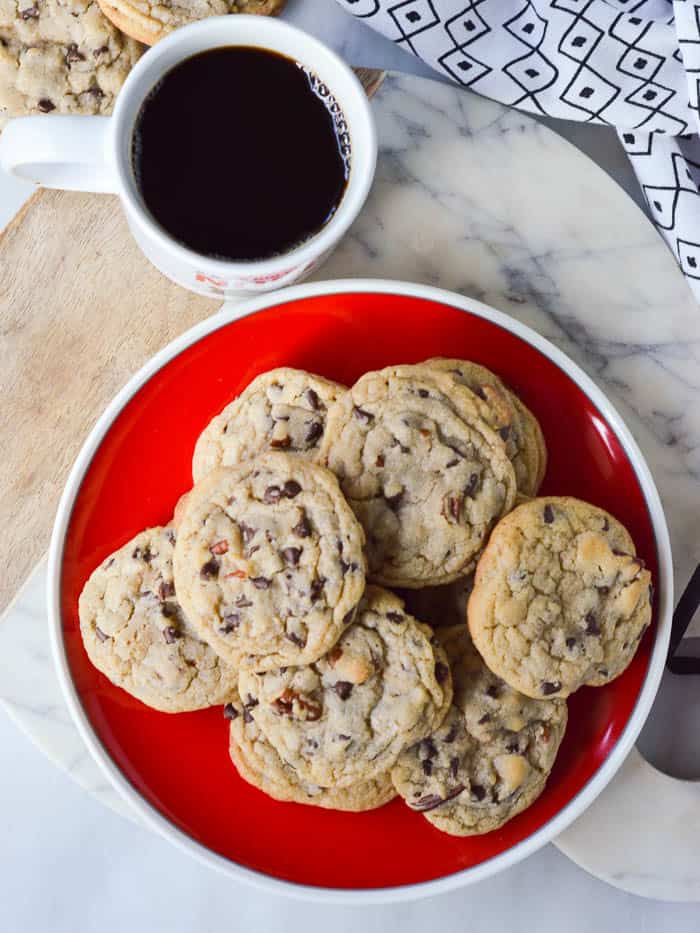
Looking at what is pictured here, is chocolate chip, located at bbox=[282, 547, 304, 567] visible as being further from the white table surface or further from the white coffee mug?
the white table surface

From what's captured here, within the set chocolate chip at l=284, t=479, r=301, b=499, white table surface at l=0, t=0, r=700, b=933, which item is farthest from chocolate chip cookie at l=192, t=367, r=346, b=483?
white table surface at l=0, t=0, r=700, b=933

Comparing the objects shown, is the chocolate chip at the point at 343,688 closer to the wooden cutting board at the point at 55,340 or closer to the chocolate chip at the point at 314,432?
the chocolate chip at the point at 314,432

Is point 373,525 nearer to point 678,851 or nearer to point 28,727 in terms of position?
point 28,727

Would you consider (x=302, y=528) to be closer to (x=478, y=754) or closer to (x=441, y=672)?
(x=441, y=672)

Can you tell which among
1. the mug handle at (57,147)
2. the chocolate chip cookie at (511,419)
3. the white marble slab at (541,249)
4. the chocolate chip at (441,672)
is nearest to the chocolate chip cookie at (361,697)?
the chocolate chip at (441,672)

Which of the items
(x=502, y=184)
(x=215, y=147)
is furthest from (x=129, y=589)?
(x=502, y=184)

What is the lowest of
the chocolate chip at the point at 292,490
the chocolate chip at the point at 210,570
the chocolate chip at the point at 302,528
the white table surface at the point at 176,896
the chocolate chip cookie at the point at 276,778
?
A: the white table surface at the point at 176,896

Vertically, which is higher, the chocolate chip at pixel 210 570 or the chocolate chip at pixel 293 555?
the chocolate chip at pixel 293 555
